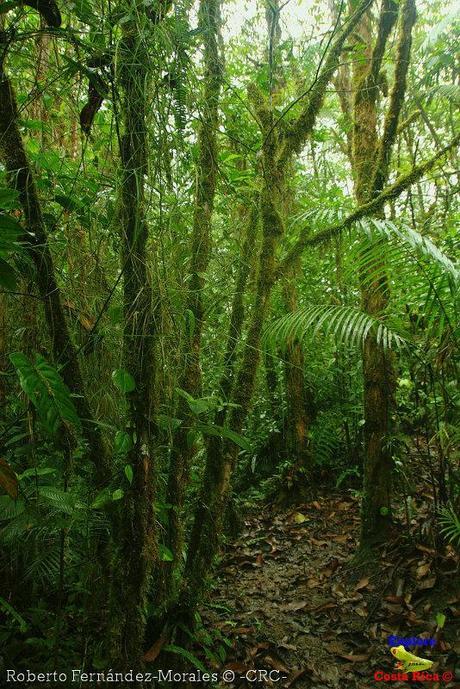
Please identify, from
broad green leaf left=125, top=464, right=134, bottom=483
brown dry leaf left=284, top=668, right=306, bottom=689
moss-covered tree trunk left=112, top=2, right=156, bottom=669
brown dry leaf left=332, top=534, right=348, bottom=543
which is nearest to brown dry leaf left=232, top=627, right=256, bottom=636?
brown dry leaf left=284, top=668, right=306, bottom=689

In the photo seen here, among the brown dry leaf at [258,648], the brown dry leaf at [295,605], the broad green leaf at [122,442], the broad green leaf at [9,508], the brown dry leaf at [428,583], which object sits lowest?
the brown dry leaf at [295,605]

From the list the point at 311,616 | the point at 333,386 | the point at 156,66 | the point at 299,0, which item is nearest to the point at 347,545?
the point at 311,616

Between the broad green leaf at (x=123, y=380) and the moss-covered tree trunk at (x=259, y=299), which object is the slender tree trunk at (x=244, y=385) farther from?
the broad green leaf at (x=123, y=380)

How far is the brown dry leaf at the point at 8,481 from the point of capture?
3.92 feet

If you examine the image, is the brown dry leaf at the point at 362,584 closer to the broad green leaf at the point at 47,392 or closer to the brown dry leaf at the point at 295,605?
the brown dry leaf at the point at 295,605

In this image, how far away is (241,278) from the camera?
2.56 m

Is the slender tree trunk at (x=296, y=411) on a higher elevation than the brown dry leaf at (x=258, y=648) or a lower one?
higher

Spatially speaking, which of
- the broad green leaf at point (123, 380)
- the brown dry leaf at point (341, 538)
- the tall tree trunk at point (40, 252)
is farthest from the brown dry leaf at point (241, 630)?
the broad green leaf at point (123, 380)

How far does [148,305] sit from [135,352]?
0.55ft

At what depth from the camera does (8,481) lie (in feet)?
3.97

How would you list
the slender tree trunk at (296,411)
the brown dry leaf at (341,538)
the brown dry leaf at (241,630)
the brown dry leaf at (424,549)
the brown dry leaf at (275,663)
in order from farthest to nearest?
the slender tree trunk at (296,411), the brown dry leaf at (341,538), the brown dry leaf at (424,549), the brown dry leaf at (241,630), the brown dry leaf at (275,663)

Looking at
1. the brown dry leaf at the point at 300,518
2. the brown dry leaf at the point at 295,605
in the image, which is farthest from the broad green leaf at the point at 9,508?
the brown dry leaf at the point at 300,518

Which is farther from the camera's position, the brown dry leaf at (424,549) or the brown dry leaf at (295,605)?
the brown dry leaf at (295,605)

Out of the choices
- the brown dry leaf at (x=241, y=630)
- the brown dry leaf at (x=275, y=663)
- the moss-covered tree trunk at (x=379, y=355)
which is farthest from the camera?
the moss-covered tree trunk at (x=379, y=355)
